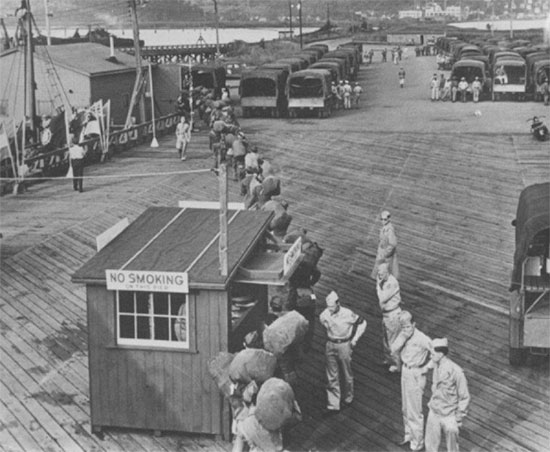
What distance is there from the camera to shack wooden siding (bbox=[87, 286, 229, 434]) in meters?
10.1

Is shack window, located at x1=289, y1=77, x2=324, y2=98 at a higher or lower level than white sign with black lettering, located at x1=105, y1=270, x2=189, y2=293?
higher

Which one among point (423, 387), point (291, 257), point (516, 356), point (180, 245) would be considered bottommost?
point (516, 356)

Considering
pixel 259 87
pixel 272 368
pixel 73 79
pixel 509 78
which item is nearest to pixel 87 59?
pixel 73 79

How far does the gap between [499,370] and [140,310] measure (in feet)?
17.3

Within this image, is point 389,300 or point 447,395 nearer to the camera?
point 447,395

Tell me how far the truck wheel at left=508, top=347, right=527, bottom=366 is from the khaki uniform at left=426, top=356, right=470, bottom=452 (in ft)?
11.4

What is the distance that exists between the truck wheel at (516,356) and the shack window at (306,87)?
2827cm

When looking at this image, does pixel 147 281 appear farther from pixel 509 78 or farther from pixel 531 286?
pixel 509 78

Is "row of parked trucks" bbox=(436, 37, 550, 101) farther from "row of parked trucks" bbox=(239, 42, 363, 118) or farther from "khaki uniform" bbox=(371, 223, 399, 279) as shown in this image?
"khaki uniform" bbox=(371, 223, 399, 279)

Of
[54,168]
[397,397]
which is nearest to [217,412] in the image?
[397,397]

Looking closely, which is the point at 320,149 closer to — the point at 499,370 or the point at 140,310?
the point at 499,370

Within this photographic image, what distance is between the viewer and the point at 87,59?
40.7 metres

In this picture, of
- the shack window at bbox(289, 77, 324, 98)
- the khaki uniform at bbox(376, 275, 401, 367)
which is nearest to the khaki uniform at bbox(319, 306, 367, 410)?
the khaki uniform at bbox(376, 275, 401, 367)

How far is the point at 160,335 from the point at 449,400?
3349 mm
